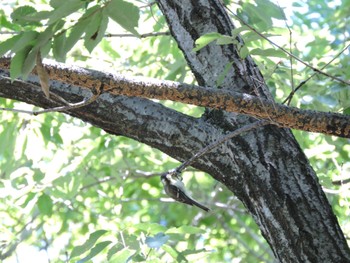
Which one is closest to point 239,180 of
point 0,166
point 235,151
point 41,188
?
point 235,151

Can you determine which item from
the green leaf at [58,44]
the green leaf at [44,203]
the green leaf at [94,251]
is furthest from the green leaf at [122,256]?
the green leaf at [44,203]

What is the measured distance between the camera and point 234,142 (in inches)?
78.4

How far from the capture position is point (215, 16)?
2152 millimetres

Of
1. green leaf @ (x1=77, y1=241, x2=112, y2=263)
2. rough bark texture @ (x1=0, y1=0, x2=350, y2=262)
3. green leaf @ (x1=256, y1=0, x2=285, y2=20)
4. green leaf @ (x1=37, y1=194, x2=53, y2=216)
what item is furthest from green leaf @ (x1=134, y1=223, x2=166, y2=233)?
green leaf @ (x1=37, y1=194, x2=53, y2=216)

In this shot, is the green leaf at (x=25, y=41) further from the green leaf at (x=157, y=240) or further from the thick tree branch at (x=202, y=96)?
the green leaf at (x=157, y=240)

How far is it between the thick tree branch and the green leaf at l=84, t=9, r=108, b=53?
12cm

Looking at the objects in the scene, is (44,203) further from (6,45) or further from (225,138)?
(6,45)

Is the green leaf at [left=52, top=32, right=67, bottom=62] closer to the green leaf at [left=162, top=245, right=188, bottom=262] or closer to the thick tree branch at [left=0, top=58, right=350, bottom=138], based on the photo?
the thick tree branch at [left=0, top=58, right=350, bottom=138]

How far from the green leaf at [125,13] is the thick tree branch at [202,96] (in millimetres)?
193

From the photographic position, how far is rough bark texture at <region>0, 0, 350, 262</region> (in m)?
1.88

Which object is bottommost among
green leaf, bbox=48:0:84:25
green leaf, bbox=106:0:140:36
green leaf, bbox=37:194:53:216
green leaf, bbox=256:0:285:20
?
green leaf, bbox=48:0:84:25

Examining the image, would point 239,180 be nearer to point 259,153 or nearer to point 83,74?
point 259,153

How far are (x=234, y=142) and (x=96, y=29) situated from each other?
0.64 metres

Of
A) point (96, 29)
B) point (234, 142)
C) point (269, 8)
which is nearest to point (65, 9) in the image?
point (96, 29)
